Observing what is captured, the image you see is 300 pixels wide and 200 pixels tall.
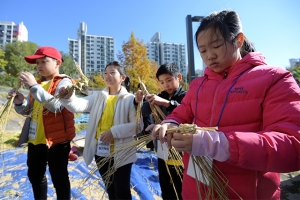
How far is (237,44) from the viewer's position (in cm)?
89

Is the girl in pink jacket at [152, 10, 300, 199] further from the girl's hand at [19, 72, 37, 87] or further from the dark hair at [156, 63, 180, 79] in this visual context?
the girl's hand at [19, 72, 37, 87]

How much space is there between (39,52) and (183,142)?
5.59 feet

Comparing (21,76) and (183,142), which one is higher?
(21,76)

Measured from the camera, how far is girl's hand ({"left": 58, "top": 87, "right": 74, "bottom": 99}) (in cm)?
148

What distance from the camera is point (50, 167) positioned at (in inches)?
61.6

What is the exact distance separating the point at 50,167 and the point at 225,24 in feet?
5.63

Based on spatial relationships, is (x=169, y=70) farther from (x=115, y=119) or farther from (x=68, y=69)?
(x=68, y=69)

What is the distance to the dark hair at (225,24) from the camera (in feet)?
2.78

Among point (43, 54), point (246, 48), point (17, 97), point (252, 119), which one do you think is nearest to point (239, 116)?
point (252, 119)

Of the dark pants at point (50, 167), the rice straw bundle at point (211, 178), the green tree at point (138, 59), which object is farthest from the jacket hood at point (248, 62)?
the green tree at point (138, 59)

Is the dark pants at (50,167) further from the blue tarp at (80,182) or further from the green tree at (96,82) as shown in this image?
the green tree at (96,82)

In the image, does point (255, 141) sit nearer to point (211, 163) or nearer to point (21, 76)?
point (211, 163)

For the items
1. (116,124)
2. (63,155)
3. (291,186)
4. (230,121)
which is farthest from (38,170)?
(291,186)

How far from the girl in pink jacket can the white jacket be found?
2.09ft
